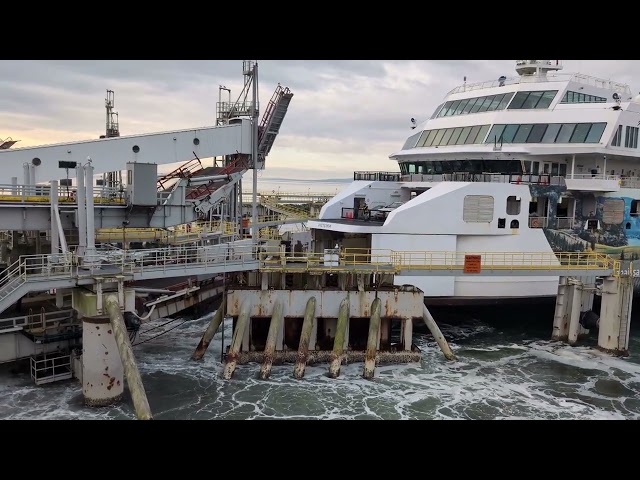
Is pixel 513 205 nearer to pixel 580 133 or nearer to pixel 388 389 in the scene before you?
pixel 580 133

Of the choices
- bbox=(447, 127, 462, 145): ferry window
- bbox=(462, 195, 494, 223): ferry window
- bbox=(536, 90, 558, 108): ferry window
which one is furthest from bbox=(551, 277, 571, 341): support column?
bbox=(536, 90, 558, 108): ferry window

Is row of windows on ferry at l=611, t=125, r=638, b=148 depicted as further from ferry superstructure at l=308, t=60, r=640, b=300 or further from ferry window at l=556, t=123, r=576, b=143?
ferry window at l=556, t=123, r=576, b=143

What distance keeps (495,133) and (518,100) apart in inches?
105

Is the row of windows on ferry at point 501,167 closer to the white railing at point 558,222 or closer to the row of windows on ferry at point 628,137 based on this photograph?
the white railing at point 558,222

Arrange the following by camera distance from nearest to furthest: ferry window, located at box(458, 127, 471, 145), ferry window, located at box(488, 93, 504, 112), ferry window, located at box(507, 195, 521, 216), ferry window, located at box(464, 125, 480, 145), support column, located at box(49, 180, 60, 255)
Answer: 1. support column, located at box(49, 180, 60, 255)
2. ferry window, located at box(507, 195, 521, 216)
3. ferry window, located at box(464, 125, 480, 145)
4. ferry window, located at box(458, 127, 471, 145)
5. ferry window, located at box(488, 93, 504, 112)

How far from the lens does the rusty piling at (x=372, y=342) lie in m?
19.7

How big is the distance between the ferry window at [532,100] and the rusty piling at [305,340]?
1787cm

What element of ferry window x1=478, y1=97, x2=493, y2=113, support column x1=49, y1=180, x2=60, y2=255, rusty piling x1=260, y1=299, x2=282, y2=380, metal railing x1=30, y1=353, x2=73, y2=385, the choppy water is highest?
ferry window x1=478, y1=97, x2=493, y2=113

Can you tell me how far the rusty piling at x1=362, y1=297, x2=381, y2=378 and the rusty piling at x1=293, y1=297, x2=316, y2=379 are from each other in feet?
7.22

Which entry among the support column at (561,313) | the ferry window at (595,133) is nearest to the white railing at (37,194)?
the support column at (561,313)

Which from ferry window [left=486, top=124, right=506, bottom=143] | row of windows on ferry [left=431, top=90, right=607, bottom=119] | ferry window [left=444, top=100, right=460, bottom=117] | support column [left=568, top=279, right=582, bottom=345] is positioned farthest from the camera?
ferry window [left=444, top=100, right=460, bottom=117]

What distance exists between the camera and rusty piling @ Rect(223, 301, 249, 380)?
1931 centimetres

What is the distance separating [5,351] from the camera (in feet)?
59.4

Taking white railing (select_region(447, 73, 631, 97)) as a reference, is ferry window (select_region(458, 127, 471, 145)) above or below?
below
